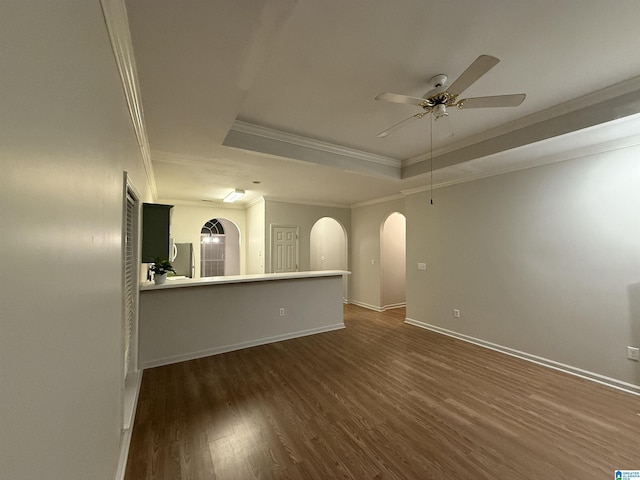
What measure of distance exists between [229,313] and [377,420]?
2.38 metres

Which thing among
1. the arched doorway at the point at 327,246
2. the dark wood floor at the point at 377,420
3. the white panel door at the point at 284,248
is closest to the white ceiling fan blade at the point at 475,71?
the dark wood floor at the point at 377,420

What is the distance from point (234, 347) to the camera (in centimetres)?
373

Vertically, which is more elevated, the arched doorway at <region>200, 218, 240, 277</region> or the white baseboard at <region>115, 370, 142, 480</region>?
the arched doorway at <region>200, 218, 240, 277</region>

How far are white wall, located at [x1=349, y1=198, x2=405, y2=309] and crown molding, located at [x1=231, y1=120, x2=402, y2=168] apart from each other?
65.6 inches

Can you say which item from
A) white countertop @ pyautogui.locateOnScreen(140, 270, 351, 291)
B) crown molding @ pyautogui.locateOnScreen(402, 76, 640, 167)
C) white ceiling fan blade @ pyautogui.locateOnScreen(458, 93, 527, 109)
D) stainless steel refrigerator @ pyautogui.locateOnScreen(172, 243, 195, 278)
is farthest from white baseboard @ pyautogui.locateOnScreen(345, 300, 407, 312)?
white ceiling fan blade @ pyautogui.locateOnScreen(458, 93, 527, 109)

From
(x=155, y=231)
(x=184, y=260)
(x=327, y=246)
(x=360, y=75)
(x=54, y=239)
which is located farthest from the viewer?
(x=327, y=246)

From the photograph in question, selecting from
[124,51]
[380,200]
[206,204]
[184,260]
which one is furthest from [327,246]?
[124,51]

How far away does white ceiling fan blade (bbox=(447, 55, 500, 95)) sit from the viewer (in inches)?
60.4

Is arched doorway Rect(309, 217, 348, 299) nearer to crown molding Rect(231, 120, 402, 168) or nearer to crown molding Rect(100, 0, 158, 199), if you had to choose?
crown molding Rect(231, 120, 402, 168)

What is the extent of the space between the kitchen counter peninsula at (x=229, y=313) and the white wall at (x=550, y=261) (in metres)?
2.03

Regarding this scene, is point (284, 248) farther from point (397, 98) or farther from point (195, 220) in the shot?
point (397, 98)

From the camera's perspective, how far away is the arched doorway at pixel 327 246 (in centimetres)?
754

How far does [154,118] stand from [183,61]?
0.91 metres

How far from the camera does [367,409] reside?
235cm
